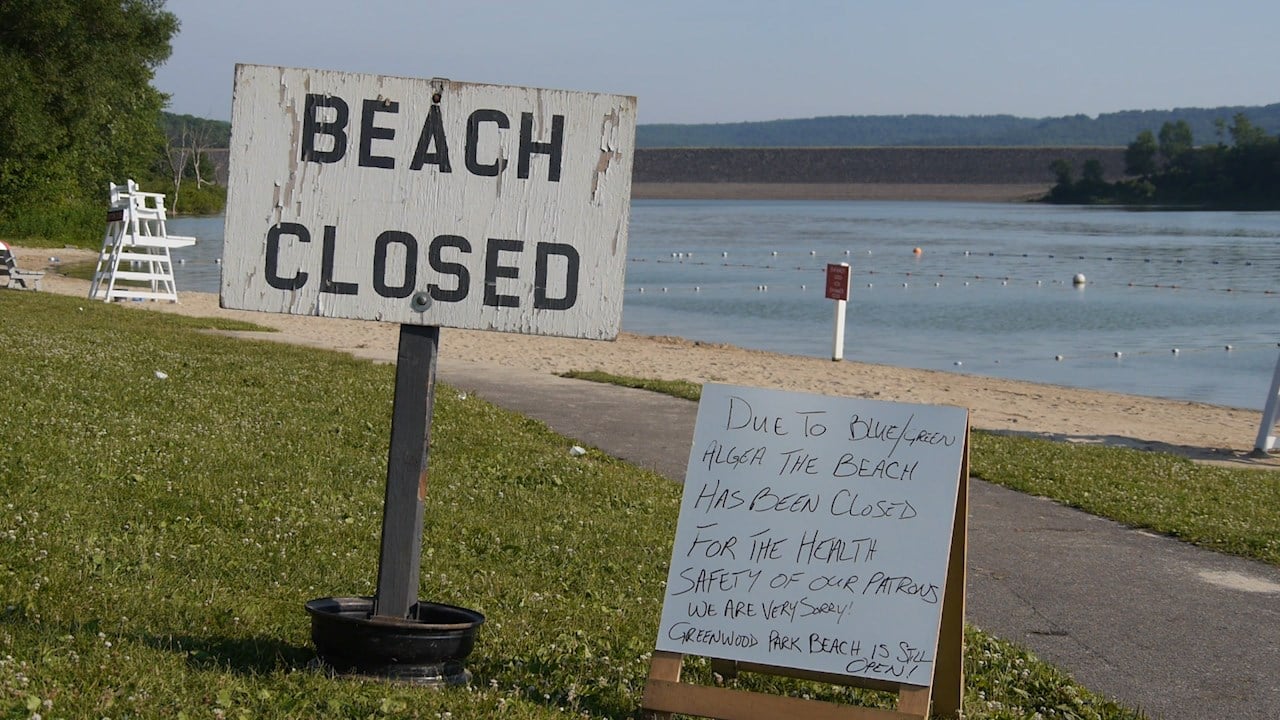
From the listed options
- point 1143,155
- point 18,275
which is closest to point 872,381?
point 18,275

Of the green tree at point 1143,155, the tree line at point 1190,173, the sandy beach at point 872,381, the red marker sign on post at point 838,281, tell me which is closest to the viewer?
the sandy beach at point 872,381

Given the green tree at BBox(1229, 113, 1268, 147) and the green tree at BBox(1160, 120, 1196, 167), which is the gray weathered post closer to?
the green tree at BBox(1229, 113, 1268, 147)

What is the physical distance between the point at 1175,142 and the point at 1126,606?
144m

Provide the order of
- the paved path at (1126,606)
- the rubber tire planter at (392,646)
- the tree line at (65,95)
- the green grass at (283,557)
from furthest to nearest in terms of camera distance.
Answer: the tree line at (65,95) → the paved path at (1126,606) → the rubber tire planter at (392,646) → the green grass at (283,557)

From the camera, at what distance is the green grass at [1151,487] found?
8461mm

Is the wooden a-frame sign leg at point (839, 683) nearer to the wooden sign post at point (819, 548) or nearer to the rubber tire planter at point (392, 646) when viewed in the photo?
the wooden sign post at point (819, 548)

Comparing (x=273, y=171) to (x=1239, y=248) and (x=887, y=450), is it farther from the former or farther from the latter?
(x=1239, y=248)

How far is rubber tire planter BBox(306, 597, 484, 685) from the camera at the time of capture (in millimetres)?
4340

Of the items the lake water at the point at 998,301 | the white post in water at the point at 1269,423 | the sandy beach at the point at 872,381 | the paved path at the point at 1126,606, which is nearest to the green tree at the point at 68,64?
the lake water at the point at 998,301

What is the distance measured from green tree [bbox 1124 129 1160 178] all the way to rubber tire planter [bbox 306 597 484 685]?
142m

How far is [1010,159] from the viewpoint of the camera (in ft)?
534

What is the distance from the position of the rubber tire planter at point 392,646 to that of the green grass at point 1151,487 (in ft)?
17.0

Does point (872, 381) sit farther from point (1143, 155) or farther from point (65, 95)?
point (1143, 155)

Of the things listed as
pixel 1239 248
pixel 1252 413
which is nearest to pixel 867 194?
pixel 1239 248
